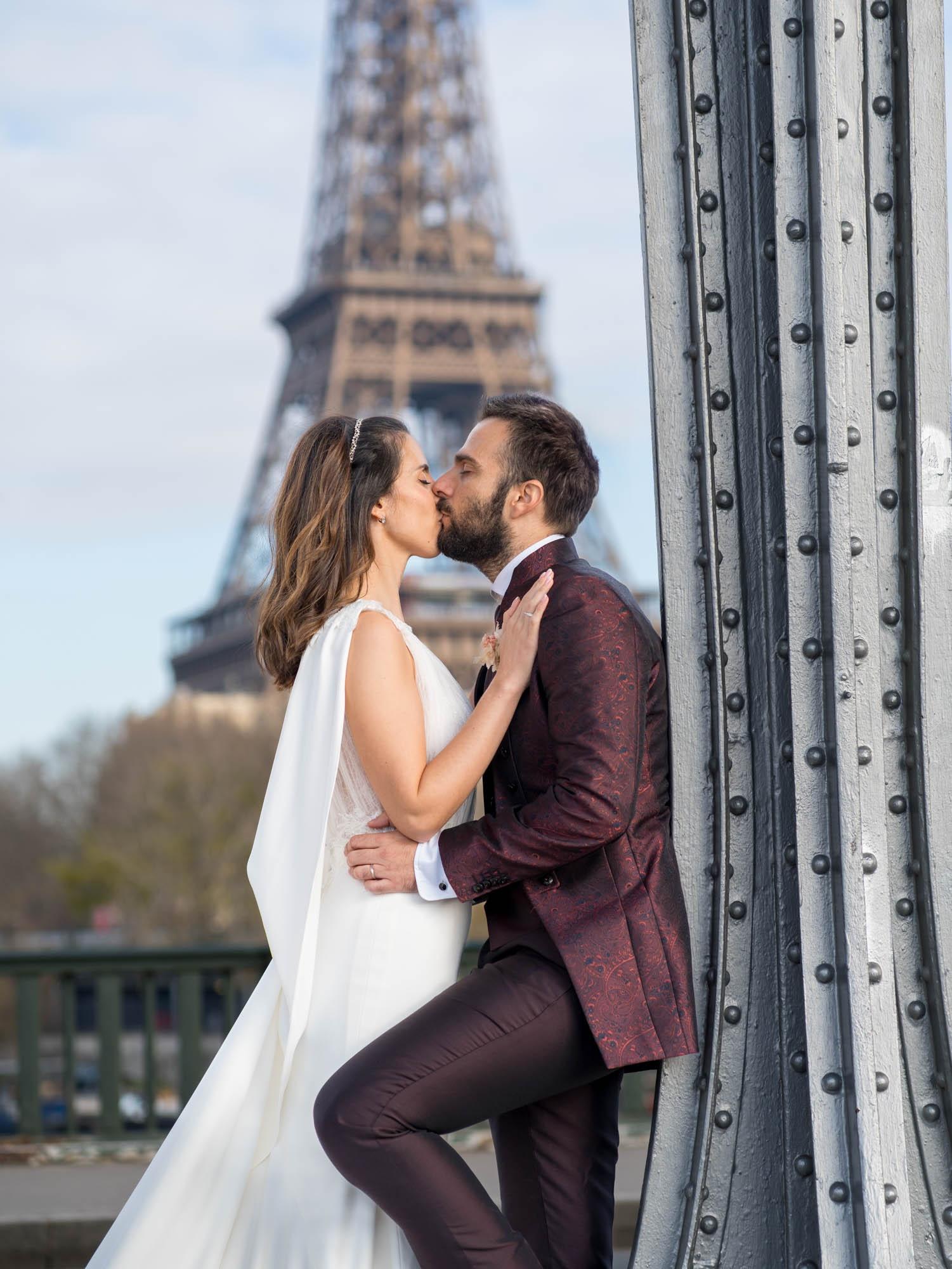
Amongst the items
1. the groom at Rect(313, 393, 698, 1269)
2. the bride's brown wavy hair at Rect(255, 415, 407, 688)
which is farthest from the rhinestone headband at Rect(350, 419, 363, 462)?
the groom at Rect(313, 393, 698, 1269)

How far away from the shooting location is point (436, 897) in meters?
2.47

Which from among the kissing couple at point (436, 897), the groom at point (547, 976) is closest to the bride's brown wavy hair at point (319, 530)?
the kissing couple at point (436, 897)

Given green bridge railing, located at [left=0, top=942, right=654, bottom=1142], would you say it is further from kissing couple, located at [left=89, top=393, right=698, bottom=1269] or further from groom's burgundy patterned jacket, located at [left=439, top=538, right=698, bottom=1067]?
groom's burgundy patterned jacket, located at [left=439, top=538, right=698, bottom=1067]

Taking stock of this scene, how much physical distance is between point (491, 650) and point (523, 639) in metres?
0.17

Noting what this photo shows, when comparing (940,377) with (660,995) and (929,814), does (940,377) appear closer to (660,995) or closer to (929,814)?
(929,814)

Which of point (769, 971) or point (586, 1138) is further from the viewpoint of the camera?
point (586, 1138)

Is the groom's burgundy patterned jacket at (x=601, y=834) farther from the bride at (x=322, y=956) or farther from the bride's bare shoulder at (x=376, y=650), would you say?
the bride's bare shoulder at (x=376, y=650)

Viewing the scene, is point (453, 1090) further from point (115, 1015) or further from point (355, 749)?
point (115, 1015)

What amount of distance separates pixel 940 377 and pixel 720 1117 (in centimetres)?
104

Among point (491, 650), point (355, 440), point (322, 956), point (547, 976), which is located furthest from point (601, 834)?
point (355, 440)

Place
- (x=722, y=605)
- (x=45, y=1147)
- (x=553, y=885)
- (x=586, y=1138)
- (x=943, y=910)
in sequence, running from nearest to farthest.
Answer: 1. (x=943, y=910)
2. (x=722, y=605)
3. (x=553, y=885)
4. (x=586, y=1138)
5. (x=45, y=1147)

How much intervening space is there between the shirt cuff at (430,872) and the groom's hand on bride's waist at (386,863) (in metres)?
0.01

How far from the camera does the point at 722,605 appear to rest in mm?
2178

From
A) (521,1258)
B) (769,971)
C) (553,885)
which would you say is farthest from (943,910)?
(521,1258)
